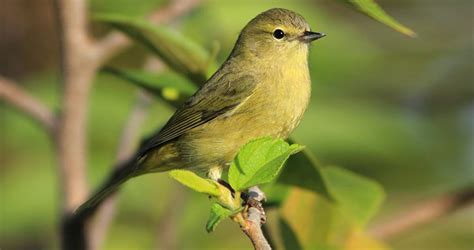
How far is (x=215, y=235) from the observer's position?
11.8ft

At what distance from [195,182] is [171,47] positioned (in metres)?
0.67

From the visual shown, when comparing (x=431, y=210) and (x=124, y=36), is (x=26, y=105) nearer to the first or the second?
(x=124, y=36)

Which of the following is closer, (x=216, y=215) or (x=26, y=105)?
(x=216, y=215)

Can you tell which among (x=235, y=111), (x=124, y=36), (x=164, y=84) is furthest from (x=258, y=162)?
(x=235, y=111)

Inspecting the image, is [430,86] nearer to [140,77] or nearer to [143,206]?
[143,206]

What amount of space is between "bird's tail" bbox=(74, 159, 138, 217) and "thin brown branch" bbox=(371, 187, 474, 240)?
2.44 feet

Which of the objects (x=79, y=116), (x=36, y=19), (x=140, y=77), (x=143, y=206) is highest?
(x=140, y=77)

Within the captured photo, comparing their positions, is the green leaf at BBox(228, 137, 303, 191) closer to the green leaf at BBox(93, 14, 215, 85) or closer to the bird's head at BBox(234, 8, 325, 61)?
the green leaf at BBox(93, 14, 215, 85)

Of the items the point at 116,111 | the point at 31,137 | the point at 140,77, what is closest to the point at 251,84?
the point at 140,77

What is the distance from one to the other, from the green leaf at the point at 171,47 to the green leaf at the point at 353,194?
0.41 m

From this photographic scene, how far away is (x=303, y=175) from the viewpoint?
222 cm

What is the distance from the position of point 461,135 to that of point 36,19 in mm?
1926

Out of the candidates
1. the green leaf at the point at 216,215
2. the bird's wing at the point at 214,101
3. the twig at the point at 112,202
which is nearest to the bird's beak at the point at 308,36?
the bird's wing at the point at 214,101

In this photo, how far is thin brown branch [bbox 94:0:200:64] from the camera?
2.62 meters
